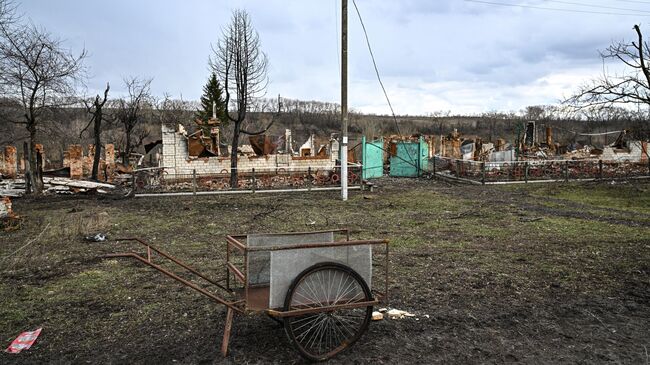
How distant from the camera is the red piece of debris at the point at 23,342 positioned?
438 centimetres

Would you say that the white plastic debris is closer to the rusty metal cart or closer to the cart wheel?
the rusty metal cart

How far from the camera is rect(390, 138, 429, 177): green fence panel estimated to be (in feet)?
79.3

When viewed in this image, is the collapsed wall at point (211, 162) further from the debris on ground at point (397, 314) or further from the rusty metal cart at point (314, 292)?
the rusty metal cart at point (314, 292)

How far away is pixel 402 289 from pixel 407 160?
18.7 meters

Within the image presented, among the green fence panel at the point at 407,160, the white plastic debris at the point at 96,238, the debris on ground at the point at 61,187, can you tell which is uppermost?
the green fence panel at the point at 407,160

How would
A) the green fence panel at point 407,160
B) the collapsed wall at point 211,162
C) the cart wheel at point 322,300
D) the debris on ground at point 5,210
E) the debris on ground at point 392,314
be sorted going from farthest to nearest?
1. the green fence panel at point 407,160
2. the collapsed wall at point 211,162
3. the debris on ground at point 5,210
4. the debris on ground at point 392,314
5. the cart wheel at point 322,300

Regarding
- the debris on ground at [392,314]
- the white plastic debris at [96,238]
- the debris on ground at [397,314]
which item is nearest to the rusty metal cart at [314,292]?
the debris on ground at [392,314]

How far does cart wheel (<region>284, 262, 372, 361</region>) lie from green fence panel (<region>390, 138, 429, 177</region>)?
65.9 feet

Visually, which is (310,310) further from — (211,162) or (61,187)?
(61,187)

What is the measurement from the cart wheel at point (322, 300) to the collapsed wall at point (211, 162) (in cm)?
1408

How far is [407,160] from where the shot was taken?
79.7 feet

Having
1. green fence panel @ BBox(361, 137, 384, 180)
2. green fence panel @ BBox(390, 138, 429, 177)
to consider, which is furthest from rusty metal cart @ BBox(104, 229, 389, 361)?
green fence panel @ BBox(390, 138, 429, 177)

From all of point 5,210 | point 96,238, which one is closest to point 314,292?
point 96,238

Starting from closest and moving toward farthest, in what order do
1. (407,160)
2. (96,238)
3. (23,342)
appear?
(23,342) < (96,238) < (407,160)
